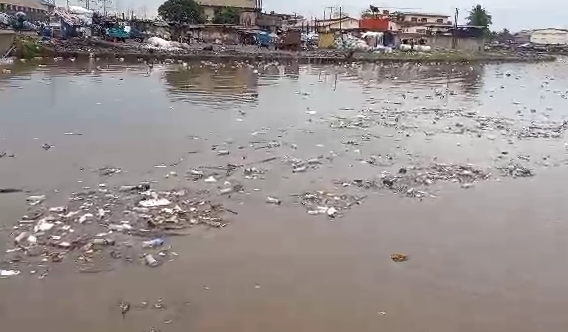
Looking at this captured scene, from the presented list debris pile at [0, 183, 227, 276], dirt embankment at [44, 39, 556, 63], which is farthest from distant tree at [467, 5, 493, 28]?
debris pile at [0, 183, 227, 276]

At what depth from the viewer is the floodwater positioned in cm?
389

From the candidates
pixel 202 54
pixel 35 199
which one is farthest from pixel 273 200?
pixel 202 54

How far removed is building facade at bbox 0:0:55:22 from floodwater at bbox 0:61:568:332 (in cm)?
3206

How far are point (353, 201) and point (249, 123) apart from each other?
4862 mm

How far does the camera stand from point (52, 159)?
749 centimetres

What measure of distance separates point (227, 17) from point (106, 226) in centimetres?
4065

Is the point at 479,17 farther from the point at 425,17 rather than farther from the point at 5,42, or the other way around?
the point at 5,42

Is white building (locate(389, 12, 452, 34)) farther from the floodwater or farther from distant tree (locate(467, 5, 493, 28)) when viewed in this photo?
the floodwater

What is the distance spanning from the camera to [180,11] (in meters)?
40.3

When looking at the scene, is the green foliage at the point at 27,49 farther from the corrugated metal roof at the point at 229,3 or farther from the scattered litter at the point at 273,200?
the corrugated metal roof at the point at 229,3

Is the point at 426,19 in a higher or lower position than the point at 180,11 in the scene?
higher

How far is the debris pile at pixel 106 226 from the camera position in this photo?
4.51 meters

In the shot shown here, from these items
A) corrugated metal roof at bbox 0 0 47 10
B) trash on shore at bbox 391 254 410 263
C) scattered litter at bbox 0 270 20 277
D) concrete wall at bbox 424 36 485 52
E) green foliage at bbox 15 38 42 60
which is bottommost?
trash on shore at bbox 391 254 410 263

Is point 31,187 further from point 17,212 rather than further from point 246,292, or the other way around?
point 246,292
